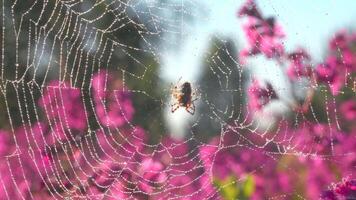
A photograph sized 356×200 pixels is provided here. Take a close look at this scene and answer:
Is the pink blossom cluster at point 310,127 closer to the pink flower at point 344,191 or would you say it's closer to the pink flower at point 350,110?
the pink flower at point 350,110

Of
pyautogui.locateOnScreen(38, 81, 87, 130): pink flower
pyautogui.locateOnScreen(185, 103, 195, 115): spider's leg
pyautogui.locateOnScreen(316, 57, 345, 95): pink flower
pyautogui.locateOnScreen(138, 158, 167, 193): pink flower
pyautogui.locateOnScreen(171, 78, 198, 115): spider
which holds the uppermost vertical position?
pyautogui.locateOnScreen(316, 57, 345, 95): pink flower

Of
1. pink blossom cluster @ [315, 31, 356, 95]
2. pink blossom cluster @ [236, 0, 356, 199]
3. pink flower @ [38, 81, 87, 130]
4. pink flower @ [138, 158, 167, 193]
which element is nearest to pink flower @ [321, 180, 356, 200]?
pink blossom cluster @ [236, 0, 356, 199]

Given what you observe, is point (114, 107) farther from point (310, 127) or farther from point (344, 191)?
point (344, 191)

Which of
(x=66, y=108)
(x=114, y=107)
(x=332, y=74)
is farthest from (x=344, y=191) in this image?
(x=114, y=107)

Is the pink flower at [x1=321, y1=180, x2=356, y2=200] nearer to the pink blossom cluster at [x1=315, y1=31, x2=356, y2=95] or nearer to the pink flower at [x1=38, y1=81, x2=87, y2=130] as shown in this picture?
the pink blossom cluster at [x1=315, y1=31, x2=356, y2=95]

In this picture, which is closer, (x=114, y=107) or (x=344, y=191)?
(x=344, y=191)

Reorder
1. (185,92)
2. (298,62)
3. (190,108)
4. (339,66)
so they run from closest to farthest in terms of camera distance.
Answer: (298,62) → (339,66) → (185,92) → (190,108)
